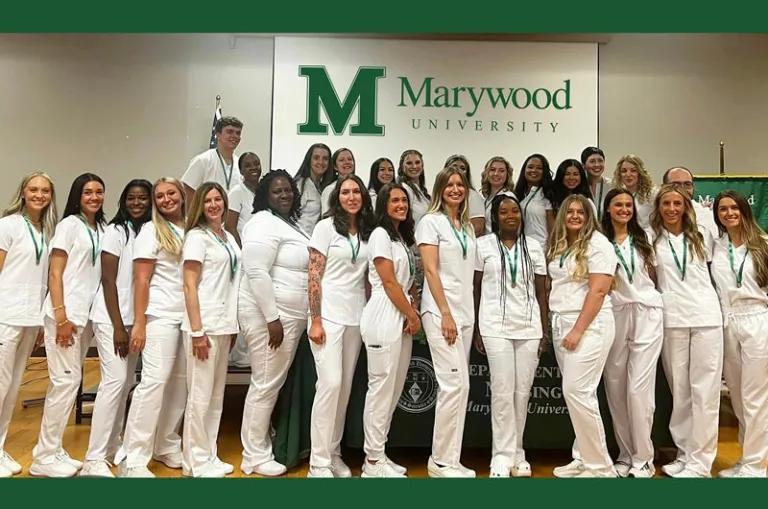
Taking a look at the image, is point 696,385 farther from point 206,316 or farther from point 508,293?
point 206,316

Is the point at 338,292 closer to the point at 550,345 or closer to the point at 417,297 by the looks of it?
the point at 417,297

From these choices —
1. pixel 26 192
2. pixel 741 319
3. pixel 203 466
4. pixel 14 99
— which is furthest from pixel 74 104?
pixel 741 319

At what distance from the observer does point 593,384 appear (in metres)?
3.15

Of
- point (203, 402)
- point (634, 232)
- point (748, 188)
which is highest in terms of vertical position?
point (748, 188)

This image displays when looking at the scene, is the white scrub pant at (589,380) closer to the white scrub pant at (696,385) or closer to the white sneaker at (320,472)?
the white scrub pant at (696,385)

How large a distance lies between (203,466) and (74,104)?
5490mm

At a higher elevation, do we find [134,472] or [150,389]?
[150,389]

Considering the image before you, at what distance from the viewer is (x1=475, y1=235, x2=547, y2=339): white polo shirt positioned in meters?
3.25

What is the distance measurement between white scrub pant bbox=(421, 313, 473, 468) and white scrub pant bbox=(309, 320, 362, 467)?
418 mm

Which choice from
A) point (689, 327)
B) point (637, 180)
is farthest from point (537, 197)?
point (689, 327)

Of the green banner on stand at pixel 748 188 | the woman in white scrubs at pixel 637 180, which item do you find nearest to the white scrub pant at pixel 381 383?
the woman in white scrubs at pixel 637 180

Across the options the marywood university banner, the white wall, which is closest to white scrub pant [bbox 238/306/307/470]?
the marywood university banner

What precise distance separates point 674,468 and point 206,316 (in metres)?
2.75

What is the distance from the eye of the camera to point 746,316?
3.36 m
